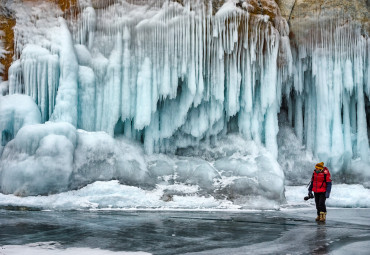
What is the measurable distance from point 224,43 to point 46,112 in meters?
6.37

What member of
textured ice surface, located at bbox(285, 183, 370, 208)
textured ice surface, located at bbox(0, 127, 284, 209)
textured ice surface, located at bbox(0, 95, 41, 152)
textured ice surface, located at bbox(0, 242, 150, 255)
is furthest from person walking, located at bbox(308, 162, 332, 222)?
textured ice surface, located at bbox(0, 95, 41, 152)

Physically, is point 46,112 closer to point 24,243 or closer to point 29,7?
point 29,7

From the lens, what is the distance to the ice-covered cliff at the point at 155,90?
12.8 meters

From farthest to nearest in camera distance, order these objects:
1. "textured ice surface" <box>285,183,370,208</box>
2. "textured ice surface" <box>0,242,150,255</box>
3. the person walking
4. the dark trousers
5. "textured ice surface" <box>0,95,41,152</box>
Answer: "textured ice surface" <box>285,183,370,208</box> → "textured ice surface" <box>0,95,41,152</box> → the person walking → the dark trousers → "textured ice surface" <box>0,242,150,255</box>

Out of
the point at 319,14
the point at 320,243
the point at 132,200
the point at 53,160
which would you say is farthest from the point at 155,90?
the point at 320,243

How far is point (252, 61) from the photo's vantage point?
48.3 ft

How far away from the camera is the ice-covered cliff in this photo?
1276cm

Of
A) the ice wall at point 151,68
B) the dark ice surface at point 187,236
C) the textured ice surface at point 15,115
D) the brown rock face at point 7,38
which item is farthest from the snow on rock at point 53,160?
the dark ice surface at point 187,236

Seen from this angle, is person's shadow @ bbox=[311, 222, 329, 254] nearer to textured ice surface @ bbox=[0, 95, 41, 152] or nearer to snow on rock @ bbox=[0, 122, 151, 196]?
snow on rock @ bbox=[0, 122, 151, 196]

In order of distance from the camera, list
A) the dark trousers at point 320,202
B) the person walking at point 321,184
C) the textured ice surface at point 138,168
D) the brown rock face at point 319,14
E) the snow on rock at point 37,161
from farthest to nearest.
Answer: the brown rock face at point 319,14 → the textured ice surface at point 138,168 → the snow on rock at point 37,161 → the person walking at point 321,184 → the dark trousers at point 320,202

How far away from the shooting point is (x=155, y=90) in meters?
14.0

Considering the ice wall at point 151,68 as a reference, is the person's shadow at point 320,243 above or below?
below

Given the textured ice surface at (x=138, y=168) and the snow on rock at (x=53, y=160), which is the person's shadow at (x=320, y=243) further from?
the snow on rock at (x=53, y=160)

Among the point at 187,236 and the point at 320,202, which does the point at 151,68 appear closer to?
the point at 320,202
